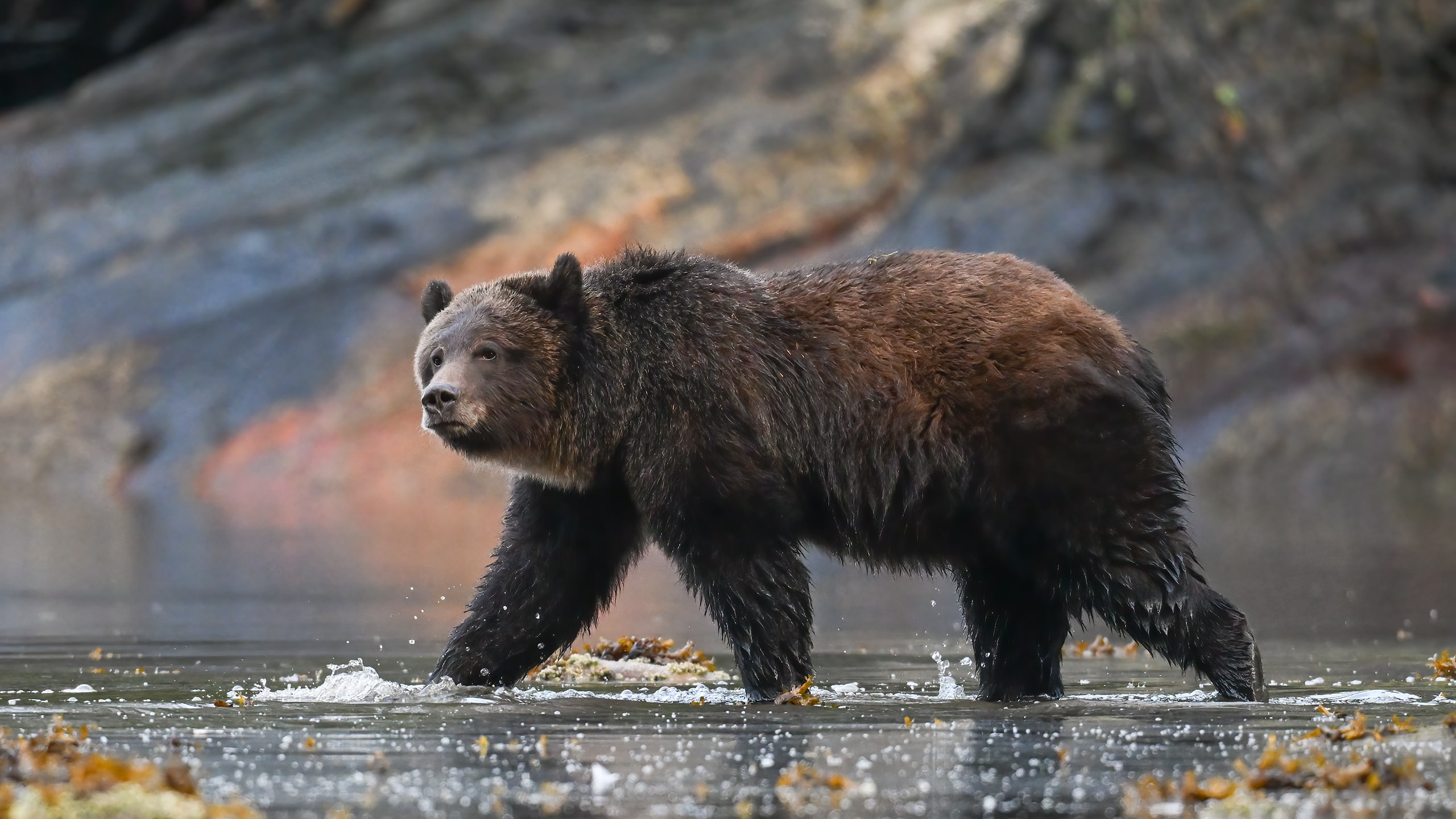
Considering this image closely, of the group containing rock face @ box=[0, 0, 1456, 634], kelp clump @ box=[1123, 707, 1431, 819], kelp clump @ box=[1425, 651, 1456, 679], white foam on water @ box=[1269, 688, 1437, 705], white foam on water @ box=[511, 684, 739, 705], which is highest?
rock face @ box=[0, 0, 1456, 634]

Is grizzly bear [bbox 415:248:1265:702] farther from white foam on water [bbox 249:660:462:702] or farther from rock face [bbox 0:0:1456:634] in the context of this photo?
rock face [bbox 0:0:1456:634]

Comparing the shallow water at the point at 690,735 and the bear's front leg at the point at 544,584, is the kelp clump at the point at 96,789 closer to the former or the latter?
the shallow water at the point at 690,735

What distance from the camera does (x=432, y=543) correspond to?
19.9 m

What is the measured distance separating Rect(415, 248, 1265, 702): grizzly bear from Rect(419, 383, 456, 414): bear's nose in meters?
0.01

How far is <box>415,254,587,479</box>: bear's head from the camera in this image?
848 cm

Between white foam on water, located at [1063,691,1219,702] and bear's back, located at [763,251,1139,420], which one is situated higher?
bear's back, located at [763,251,1139,420]

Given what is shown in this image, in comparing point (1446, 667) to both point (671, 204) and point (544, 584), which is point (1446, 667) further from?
point (671, 204)

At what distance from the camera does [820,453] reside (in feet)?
27.1

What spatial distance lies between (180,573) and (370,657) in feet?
21.7

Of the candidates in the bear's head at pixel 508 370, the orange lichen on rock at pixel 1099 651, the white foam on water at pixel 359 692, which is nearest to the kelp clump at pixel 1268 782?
the white foam on water at pixel 359 692

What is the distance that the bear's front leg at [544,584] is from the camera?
859cm

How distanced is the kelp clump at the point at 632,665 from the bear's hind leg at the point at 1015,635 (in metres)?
1.41

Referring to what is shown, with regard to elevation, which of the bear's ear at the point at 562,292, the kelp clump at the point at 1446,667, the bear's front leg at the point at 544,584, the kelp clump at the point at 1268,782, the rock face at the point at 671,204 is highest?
the rock face at the point at 671,204

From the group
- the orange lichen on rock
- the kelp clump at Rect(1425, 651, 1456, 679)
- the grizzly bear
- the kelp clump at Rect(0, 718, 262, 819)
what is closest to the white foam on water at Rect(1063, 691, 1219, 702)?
the grizzly bear
